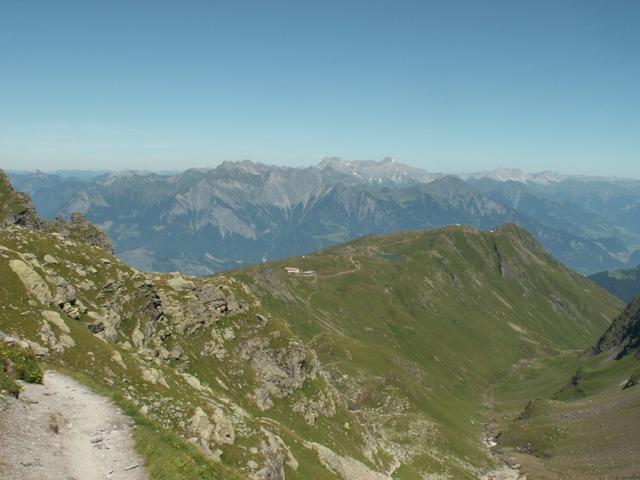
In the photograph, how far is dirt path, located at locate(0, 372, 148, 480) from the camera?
22969mm

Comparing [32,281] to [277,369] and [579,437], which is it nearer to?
[277,369]

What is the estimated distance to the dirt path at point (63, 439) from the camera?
2297 cm

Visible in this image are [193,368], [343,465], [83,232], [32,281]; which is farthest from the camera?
[83,232]

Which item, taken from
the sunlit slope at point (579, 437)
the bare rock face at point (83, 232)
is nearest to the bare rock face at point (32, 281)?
the bare rock face at point (83, 232)

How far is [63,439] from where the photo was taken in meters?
26.2

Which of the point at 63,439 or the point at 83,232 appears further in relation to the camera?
the point at 83,232

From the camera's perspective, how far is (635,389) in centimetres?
16838

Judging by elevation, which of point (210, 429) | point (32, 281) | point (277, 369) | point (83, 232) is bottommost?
point (277, 369)

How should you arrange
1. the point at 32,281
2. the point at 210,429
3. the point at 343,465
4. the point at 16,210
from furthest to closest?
the point at 16,210 → the point at 343,465 → the point at 32,281 → the point at 210,429

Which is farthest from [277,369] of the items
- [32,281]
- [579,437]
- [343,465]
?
[579,437]

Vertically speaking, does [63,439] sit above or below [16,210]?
below

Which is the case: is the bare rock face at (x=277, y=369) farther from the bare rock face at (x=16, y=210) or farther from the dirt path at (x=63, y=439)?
the bare rock face at (x=16, y=210)

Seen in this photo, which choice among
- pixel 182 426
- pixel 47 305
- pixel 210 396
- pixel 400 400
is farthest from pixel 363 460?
pixel 400 400

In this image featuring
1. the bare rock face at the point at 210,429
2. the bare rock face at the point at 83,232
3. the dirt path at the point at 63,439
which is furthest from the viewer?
the bare rock face at the point at 83,232
